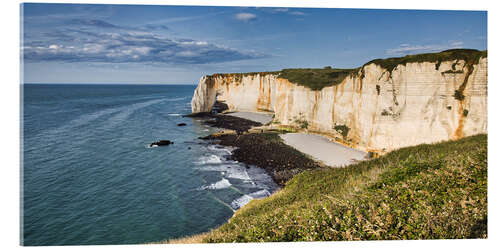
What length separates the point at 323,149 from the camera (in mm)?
20438

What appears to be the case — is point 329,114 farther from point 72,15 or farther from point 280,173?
point 72,15

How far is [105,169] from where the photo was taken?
16078 mm

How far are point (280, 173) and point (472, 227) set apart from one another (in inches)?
487

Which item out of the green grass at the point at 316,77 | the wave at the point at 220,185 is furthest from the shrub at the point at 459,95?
the wave at the point at 220,185

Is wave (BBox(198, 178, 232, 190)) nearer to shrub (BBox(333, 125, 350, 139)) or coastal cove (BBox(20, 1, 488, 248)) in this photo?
coastal cove (BBox(20, 1, 488, 248))

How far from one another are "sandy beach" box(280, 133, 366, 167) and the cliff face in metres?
0.90

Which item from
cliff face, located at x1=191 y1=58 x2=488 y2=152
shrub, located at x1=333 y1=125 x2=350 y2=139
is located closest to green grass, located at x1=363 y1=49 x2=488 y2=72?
cliff face, located at x1=191 y1=58 x2=488 y2=152

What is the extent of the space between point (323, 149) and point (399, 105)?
6.68 m

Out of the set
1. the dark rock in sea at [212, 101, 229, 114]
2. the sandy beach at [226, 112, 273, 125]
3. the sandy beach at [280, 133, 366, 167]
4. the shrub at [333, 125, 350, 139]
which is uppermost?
the dark rock in sea at [212, 101, 229, 114]

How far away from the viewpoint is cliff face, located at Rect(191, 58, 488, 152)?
1201 centimetres

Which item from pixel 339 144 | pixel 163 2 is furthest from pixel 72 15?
pixel 339 144

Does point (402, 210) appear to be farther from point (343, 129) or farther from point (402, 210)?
point (343, 129)

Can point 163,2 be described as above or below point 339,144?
above

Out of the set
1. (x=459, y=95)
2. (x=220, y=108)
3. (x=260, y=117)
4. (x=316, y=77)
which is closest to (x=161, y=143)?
(x=316, y=77)
